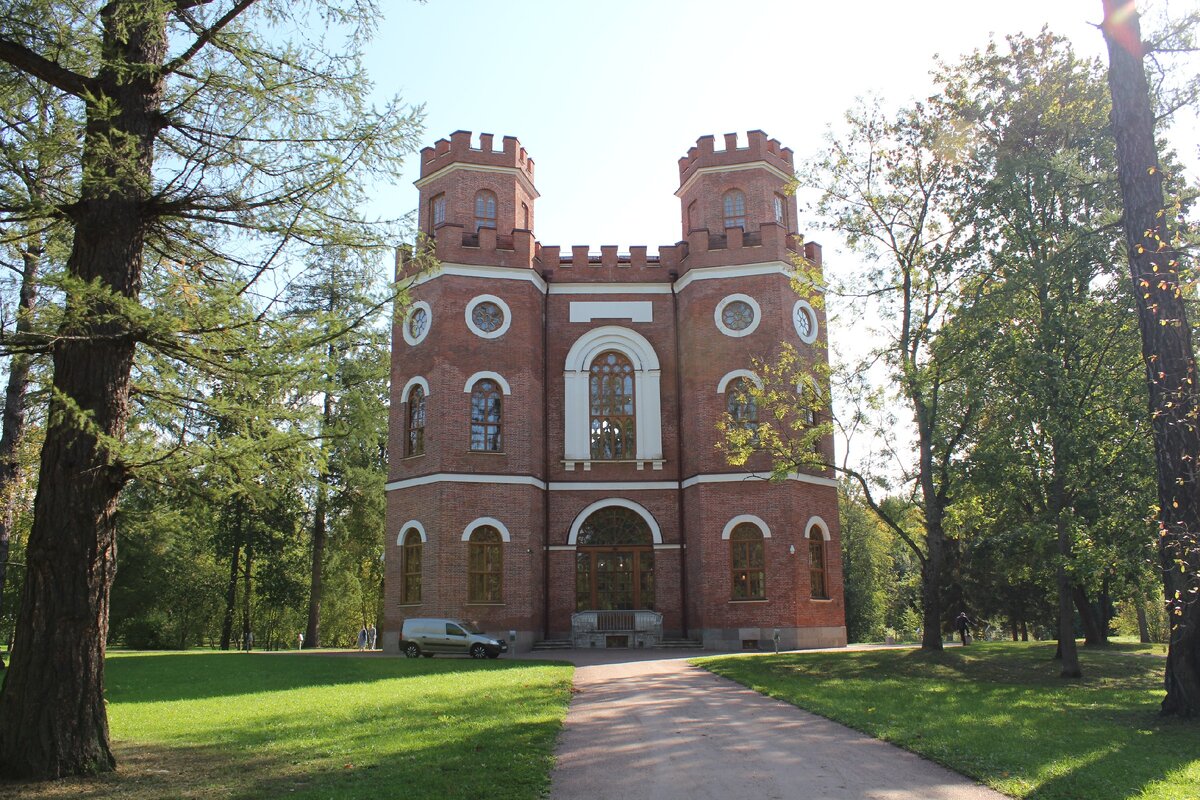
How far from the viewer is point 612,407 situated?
26.5 meters

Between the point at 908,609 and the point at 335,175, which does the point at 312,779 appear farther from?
the point at 908,609

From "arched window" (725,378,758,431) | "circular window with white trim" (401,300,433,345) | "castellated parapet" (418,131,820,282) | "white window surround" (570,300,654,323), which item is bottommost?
"arched window" (725,378,758,431)

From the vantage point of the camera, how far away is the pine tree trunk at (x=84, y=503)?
708 cm

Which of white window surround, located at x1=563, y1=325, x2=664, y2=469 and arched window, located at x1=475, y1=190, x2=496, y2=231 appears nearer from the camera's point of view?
white window surround, located at x1=563, y1=325, x2=664, y2=469

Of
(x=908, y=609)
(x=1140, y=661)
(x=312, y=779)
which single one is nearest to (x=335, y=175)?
(x=312, y=779)

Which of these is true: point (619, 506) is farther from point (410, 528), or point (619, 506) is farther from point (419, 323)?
point (419, 323)

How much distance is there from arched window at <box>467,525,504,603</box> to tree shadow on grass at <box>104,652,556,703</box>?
3.04 m

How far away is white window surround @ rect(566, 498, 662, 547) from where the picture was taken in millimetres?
25438

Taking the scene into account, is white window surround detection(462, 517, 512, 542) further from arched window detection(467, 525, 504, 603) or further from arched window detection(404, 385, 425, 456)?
arched window detection(404, 385, 425, 456)

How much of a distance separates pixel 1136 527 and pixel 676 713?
8318 mm

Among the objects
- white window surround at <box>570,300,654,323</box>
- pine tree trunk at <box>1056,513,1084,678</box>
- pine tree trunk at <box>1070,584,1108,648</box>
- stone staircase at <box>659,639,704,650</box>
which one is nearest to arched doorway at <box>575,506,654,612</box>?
stone staircase at <box>659,639,704,650</box>

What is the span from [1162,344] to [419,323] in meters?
19.2

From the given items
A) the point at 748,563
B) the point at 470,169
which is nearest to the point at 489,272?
the point at 470,169

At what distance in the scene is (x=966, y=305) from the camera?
17.8 meters
